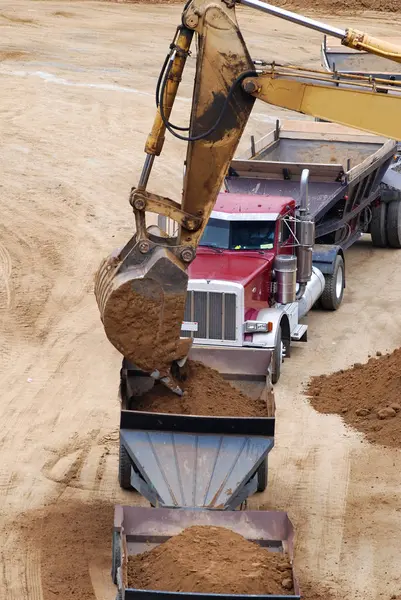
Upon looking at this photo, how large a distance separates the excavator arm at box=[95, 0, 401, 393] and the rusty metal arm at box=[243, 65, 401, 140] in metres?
0.02

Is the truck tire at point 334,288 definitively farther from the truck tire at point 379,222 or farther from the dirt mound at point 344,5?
the dirt mound at point 344,5

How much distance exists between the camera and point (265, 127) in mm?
29219

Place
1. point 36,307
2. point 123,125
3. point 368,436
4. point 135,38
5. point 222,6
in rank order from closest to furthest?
point 222,6
point 368,436
point 36,307
point 123,125
point 135,38

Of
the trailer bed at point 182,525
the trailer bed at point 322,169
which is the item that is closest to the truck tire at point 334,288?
the trailer bed at point 322,169

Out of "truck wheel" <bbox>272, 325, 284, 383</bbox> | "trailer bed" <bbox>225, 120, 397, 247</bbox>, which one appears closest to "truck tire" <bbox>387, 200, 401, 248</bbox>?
"trailer bed" <bbox>225, 120, 397, 247</bbox>

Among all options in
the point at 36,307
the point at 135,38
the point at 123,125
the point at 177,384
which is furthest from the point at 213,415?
the point at 135,38

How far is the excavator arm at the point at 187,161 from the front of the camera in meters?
11.0

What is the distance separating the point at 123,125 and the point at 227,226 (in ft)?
39.7

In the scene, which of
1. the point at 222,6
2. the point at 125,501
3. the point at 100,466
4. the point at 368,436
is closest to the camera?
the point at 222,6

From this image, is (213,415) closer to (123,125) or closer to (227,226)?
(227,226)

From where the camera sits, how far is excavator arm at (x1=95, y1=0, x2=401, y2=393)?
36.0 ft

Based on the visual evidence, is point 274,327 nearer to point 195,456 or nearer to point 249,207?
point 249,207

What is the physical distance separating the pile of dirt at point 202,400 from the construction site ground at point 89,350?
126cm

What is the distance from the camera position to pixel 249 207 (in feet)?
54.4
